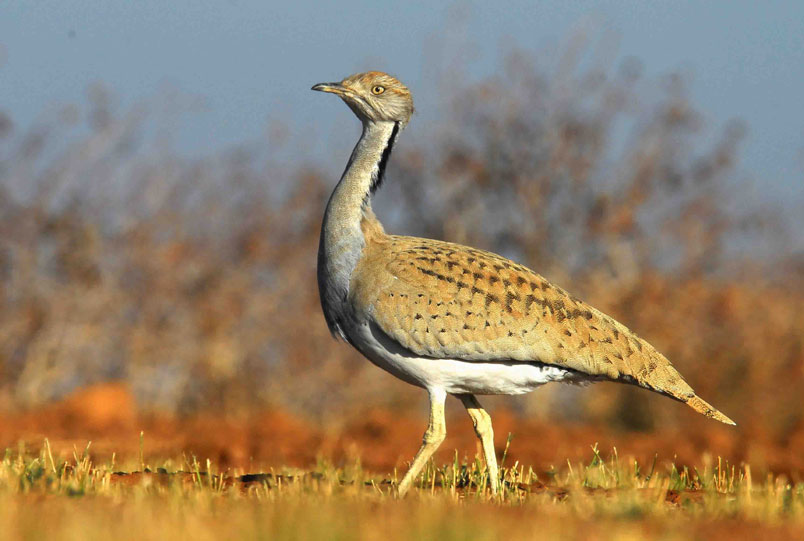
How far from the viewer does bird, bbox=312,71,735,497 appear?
6.56 metres

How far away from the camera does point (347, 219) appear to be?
23.0ft

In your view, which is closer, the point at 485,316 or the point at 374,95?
the point at 485,316

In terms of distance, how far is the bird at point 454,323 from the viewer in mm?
6562

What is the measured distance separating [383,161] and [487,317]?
1.40 meters

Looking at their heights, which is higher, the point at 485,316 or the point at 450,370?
the point at 485,316

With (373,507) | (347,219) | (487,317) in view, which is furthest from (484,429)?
(373,507)

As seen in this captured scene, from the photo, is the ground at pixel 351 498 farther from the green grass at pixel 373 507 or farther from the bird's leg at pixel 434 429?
the bird's leg at pixel 434 429

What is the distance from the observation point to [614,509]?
5.15 m

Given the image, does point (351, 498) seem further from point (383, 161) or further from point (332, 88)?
point (332, 88)

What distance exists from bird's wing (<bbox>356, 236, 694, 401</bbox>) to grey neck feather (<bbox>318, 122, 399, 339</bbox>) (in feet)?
0.54

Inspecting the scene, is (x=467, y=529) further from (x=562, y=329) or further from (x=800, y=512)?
(x=562, y=329)

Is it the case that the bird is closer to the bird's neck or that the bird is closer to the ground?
the bird's neck

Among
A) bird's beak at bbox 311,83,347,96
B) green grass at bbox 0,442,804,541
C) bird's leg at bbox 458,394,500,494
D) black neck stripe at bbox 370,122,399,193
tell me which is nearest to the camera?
green grass at bbox 0,442,804,541

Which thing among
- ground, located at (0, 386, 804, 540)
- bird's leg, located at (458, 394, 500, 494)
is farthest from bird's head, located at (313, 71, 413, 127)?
ground, located at (0, 386, 804, 540)
